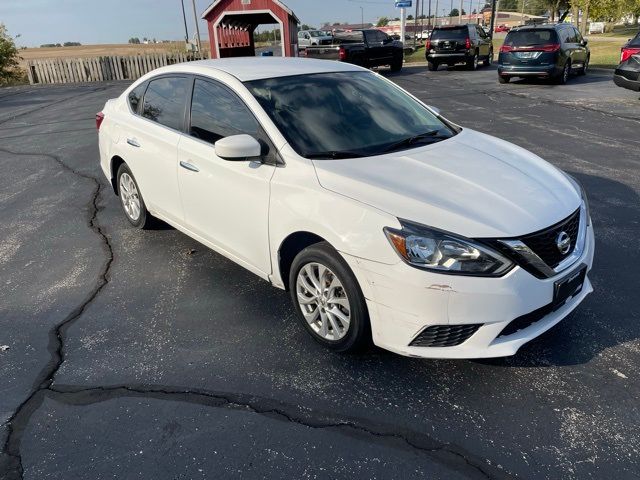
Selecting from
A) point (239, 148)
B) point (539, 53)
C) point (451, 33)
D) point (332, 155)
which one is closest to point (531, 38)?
point (539, 53)

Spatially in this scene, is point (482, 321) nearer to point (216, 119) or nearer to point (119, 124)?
point (216, 119)

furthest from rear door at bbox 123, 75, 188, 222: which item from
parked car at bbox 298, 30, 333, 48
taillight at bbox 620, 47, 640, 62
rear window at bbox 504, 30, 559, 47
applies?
parked car at bbox 298, 30, 333, 48

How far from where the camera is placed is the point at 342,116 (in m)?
3.80

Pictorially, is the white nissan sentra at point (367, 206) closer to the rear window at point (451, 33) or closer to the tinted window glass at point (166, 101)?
the tinted window glass at point (166, 101)

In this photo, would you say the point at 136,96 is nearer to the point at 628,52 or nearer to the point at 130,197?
the point at 130,197

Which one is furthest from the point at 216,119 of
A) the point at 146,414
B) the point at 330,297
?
the point at 146,414

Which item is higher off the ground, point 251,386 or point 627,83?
point 627,83

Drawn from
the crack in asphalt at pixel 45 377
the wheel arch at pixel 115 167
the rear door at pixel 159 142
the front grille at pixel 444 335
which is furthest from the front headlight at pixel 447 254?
the wheel arch at pixel 115 167

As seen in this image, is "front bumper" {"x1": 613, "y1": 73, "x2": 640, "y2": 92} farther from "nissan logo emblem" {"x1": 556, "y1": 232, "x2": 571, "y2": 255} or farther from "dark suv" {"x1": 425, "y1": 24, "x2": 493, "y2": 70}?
"nissan logo emblem" {"x1": 556, "y1": 232, "x2": 571, "y2": 255}

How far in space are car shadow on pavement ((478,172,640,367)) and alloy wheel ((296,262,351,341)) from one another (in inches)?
35.0

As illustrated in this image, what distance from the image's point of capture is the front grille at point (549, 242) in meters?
2.79

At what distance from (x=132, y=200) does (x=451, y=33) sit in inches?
783

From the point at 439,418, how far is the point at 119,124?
13.8ft

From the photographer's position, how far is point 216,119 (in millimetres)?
4004
